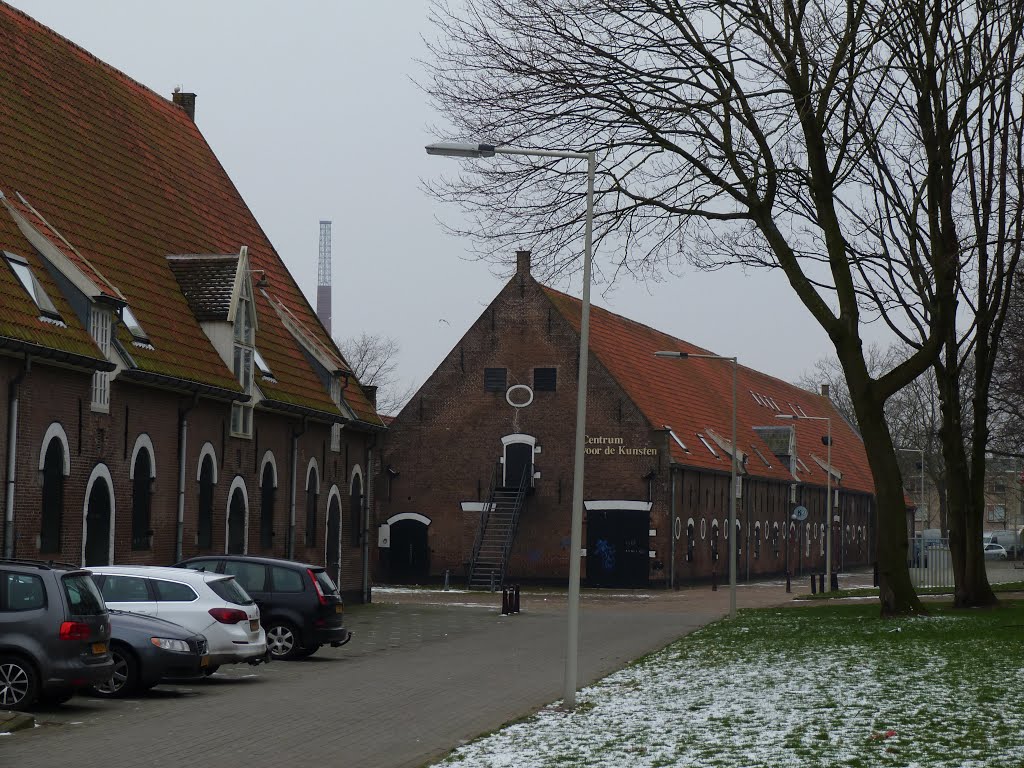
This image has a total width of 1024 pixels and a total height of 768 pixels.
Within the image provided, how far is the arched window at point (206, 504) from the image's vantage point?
1182 inches

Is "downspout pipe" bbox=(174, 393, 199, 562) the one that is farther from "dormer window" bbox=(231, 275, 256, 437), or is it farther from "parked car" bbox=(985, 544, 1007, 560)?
"parked car" bbox=(985, 544, 1007, 560)

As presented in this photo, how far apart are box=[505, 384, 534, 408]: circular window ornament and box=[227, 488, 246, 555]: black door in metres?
23.1

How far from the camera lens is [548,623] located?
112 feet

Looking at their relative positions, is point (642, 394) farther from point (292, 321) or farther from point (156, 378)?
point (156, 378)

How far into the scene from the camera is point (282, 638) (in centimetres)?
2288

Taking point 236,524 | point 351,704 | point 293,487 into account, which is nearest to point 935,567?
point 293,487

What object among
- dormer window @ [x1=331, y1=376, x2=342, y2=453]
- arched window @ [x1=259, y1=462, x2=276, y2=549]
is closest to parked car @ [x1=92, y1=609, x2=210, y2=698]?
arched window @ [x1=259, y1=462, x2=276, y2=549]

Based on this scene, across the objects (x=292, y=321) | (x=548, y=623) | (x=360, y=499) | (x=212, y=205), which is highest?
(x=212, y=205)

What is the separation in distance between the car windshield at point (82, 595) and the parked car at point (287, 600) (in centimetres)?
723

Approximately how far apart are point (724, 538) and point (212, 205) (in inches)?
1195

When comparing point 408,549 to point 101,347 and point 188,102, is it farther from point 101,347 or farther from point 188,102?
point 101,347

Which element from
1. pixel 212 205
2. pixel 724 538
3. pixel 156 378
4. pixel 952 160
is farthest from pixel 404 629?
pixel 724 538

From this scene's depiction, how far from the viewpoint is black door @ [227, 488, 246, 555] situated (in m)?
31.5

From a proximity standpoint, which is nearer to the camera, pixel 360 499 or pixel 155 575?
pixel 155 575
